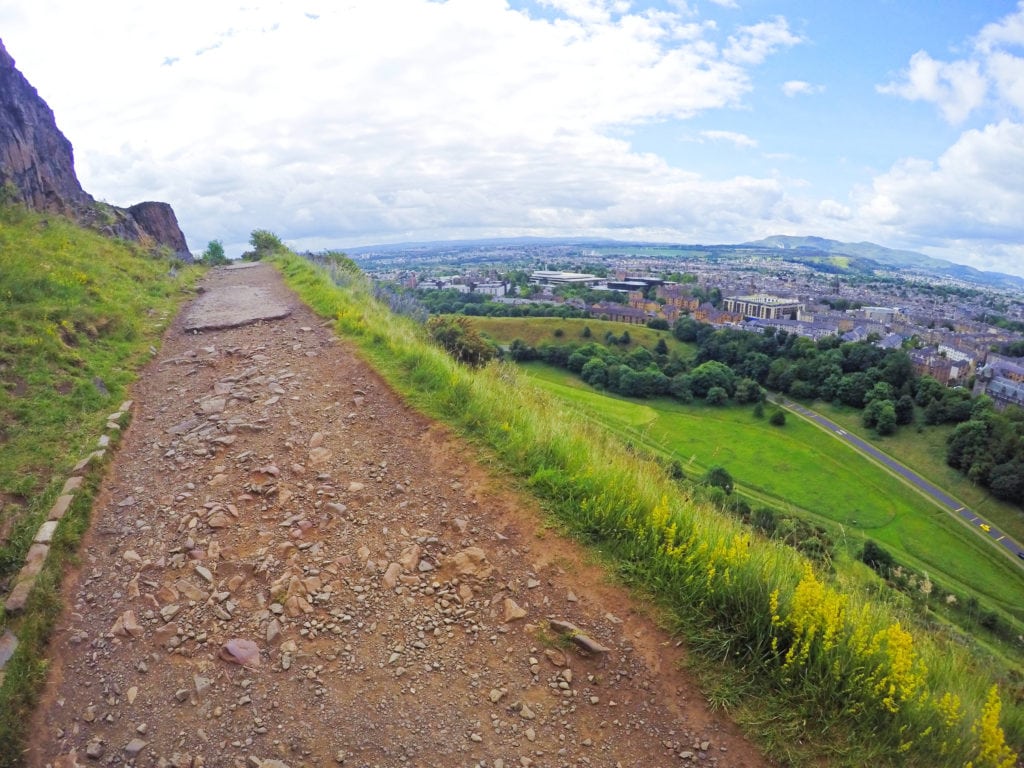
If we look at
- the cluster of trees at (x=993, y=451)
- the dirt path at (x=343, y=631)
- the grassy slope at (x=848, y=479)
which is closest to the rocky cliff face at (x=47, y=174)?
the grassy slope at (x=848, y=479)

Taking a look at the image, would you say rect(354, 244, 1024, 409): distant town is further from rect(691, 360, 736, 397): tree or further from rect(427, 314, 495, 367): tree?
rect(427, 314, 495, 367): tree

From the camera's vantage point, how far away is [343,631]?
13.1 feet

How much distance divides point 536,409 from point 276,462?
318 centimetres

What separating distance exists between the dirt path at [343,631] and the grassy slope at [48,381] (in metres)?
0.18

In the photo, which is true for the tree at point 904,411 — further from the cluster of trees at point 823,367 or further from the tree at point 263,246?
the tree at point 263,246

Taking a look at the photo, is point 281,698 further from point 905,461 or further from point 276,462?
point 905,461

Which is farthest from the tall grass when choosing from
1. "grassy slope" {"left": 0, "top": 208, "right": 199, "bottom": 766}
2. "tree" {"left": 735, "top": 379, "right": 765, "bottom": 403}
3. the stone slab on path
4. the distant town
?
"tree" {"left": 735, "top": 379, "right": 765, "bottom": 403}

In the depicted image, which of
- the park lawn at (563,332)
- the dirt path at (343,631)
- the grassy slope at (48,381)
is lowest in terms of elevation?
the park lawn at (563,332)

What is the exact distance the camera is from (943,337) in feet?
250

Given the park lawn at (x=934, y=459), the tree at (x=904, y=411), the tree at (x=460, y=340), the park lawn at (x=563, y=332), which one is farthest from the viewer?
the park lawn at (x=563, y=332)

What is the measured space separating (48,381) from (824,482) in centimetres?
4299

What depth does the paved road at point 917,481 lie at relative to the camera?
33.8m

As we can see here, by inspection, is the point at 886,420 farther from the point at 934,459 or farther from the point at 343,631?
the point at 343,631

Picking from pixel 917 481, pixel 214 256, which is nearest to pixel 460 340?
pixel 214 256
